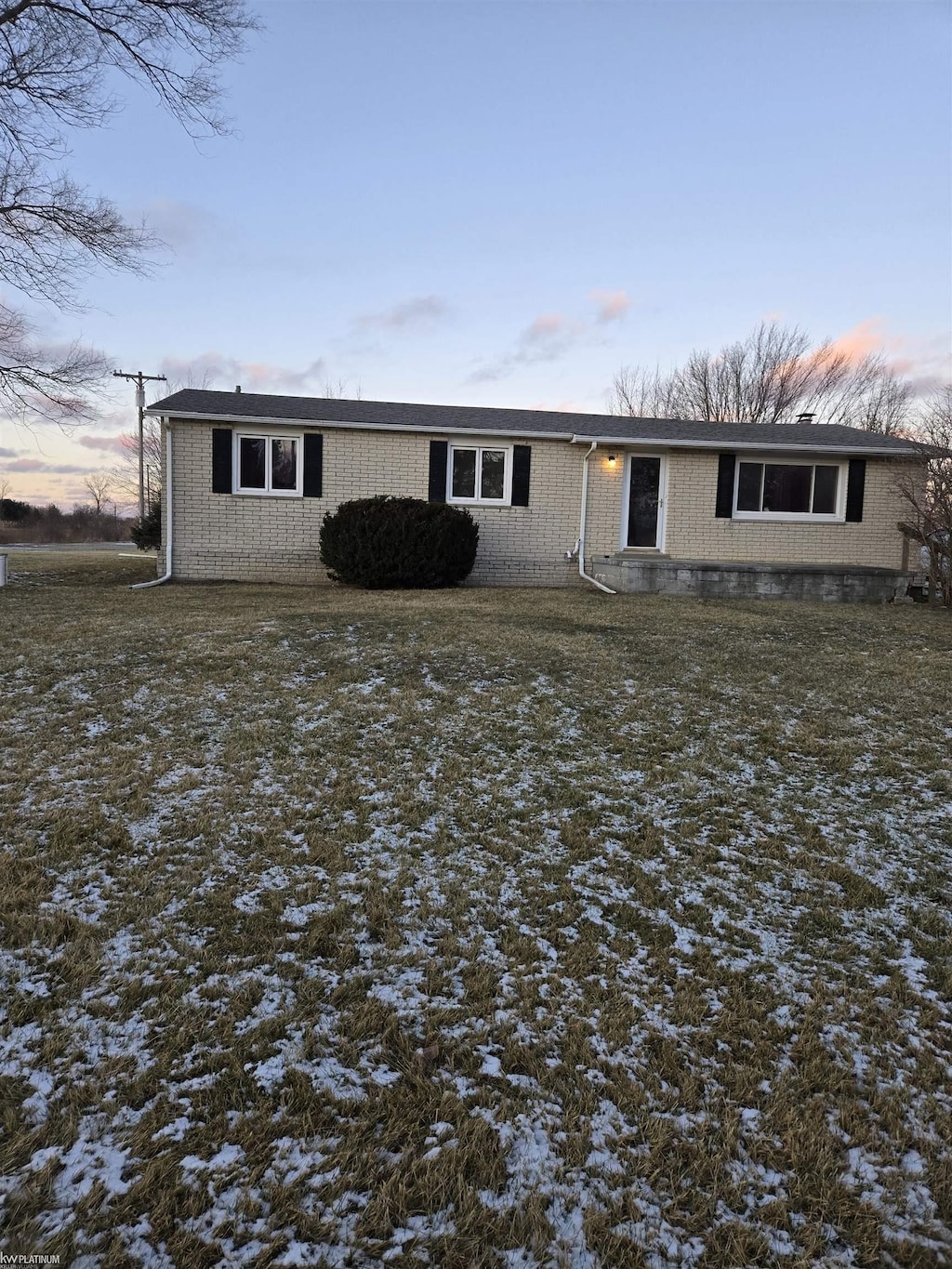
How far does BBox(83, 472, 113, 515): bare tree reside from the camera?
4644cm

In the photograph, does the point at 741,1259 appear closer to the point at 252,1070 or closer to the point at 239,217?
the point at 252,1070

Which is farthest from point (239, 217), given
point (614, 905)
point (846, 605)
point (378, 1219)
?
point (378, 1219)

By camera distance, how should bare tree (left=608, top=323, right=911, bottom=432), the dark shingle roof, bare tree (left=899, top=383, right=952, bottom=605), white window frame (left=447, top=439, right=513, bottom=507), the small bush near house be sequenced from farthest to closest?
bare tree (left=608, top=323, right=911, bottom=432) < white window frame (left=447, top=439, right=513, bottom=507) < the dark shingle roof < the small bush near house < bare tree (left=899, top=383, right=952, bottom=605)

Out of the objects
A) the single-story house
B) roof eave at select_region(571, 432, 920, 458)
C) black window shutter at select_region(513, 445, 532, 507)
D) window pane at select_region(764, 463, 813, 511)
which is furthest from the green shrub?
window pane at select_region(764, 463, 813, 511)

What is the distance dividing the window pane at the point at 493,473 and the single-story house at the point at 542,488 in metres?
0.02

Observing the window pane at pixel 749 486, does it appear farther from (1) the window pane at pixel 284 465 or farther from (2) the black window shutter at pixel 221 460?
(2) the black window shutter at pixel 221 460

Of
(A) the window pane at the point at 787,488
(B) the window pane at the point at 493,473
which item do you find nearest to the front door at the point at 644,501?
(A) the window pane at the point at 787,488

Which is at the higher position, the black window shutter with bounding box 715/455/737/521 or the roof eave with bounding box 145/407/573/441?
the roof eave with bounding box 145/407/573/441

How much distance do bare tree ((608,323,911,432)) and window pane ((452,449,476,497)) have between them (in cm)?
2184

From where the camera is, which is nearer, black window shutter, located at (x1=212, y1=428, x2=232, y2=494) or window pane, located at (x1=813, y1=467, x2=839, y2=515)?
black window shutter, located at (x1=212, y1=428, x2=232, y2=494)

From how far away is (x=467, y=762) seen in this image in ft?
12.5

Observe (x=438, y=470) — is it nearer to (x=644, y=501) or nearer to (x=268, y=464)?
(x=268, y=464)

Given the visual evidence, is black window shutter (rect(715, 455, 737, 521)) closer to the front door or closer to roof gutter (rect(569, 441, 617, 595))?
the front door

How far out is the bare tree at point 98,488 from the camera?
46438 millimetres
